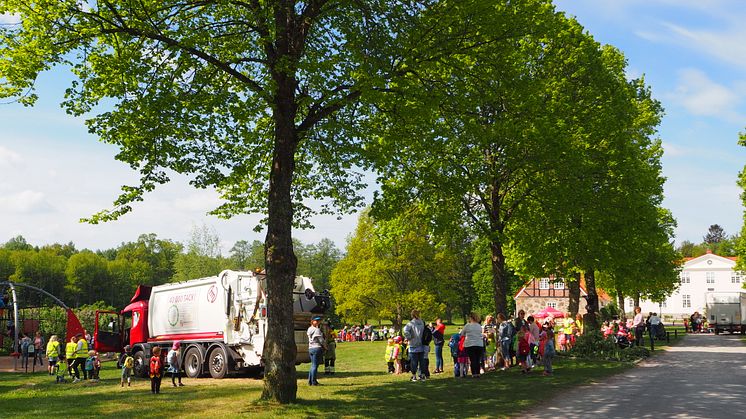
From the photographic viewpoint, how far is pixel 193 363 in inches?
827

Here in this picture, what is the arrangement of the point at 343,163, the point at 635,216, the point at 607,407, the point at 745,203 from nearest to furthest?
the point at 607,407 < the point at 343,163 < the point at 635,216 < the point at 745,203

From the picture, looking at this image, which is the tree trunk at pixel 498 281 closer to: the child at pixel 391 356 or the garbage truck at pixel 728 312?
the child at pixel 391 356

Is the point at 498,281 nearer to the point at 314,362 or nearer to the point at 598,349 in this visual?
the point at 598,349

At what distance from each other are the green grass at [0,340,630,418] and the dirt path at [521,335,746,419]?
680 millimetres

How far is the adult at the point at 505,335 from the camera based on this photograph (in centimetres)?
1958

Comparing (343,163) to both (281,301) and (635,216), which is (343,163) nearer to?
(281,301)

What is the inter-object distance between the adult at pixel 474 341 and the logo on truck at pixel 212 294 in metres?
8.32

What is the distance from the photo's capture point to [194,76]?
14.0m

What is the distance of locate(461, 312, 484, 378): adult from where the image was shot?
1733 centimetres

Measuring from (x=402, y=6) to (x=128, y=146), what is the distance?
6.73m

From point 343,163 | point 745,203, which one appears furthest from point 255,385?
point 745,203

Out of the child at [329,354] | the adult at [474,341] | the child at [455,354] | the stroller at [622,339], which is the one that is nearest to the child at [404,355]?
the child at [455,354]

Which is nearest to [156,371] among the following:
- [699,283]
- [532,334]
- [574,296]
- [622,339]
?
[532,334]

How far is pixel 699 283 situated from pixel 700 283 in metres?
0.14
